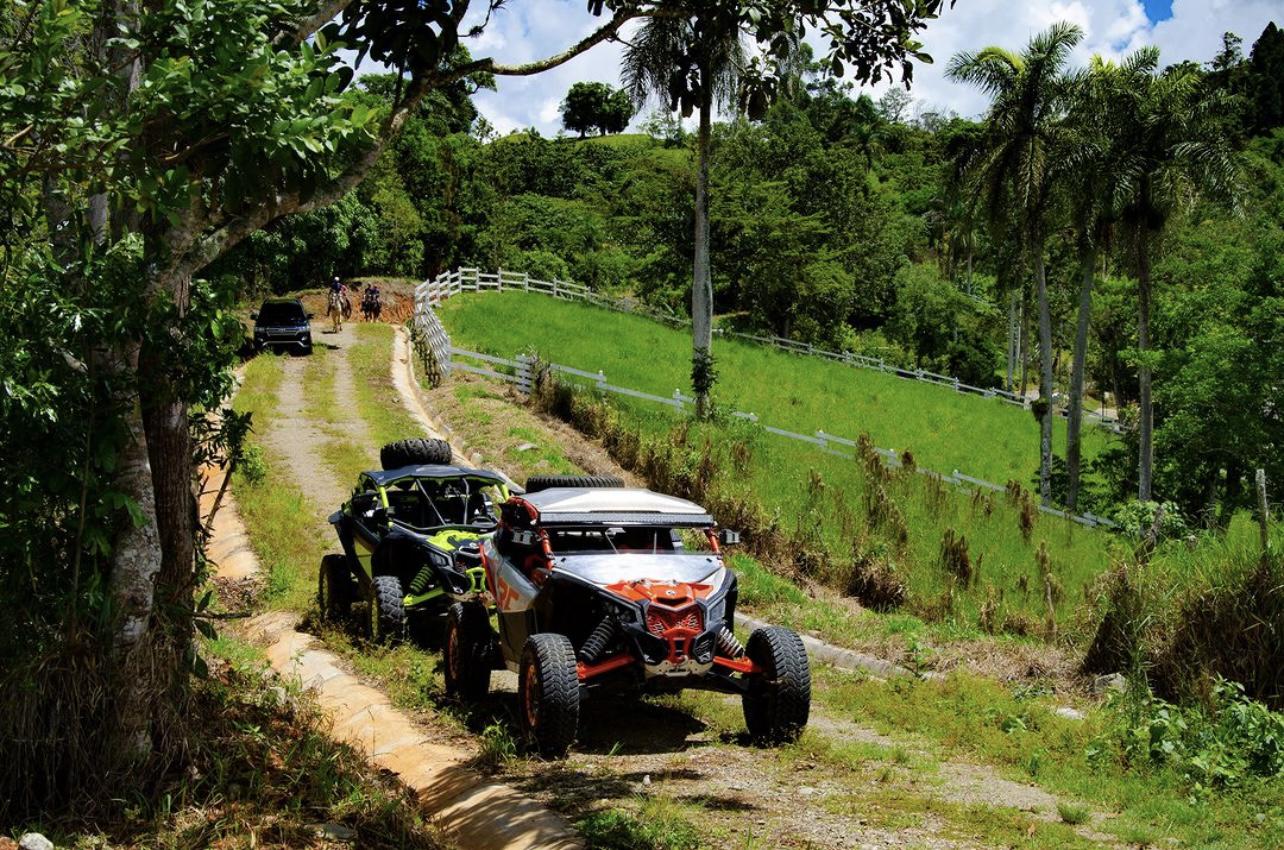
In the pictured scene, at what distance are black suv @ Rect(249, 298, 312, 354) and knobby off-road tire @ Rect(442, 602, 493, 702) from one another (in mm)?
26477

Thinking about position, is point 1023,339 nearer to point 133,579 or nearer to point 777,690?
point 777,690

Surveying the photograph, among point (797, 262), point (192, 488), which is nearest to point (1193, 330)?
point (797, 262)

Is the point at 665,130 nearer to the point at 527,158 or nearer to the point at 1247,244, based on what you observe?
the point at 1247,244

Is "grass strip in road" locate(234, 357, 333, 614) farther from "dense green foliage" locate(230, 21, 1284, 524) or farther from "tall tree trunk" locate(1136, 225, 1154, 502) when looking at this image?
"tall tree trunk" locate(1136, 225, 1154, 502)

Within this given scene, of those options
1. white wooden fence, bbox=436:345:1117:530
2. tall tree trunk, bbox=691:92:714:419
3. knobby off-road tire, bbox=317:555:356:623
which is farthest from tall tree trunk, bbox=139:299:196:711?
tall tree trunk, bbox=691:92:714:419

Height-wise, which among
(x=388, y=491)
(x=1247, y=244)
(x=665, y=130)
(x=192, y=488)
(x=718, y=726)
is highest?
(x=665, y=130)

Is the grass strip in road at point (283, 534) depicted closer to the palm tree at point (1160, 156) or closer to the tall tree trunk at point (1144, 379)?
the tall tree trunk at point (1144, 379)

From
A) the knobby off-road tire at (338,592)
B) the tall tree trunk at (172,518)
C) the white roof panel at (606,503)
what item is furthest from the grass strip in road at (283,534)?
the tall tree trunk at (172,518)

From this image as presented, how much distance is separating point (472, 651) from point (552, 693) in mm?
1921

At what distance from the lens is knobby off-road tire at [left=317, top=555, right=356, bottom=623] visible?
44.6 ft

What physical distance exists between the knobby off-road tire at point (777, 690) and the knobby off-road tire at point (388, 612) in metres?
4.21

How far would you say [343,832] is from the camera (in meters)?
7.47

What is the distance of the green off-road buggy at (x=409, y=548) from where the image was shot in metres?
12.5

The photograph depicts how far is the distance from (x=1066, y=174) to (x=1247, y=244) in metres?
9.67
